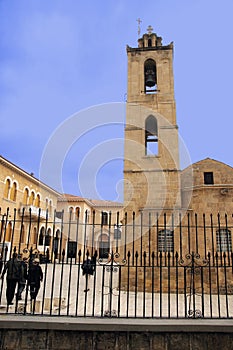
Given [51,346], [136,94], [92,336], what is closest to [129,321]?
[92,336]

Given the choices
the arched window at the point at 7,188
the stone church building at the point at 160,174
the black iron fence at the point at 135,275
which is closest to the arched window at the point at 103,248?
the black iron fence at the point at 135,275

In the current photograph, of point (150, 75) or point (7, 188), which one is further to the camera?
point (7, 188)

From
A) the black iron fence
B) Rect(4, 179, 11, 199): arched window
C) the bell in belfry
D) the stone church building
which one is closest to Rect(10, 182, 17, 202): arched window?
Rect(4, 179, 11, 199): arched window

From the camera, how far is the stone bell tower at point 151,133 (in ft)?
51.9

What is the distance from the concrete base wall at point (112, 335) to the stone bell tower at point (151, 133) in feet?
35.9

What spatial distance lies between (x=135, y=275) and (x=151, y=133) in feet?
34.3

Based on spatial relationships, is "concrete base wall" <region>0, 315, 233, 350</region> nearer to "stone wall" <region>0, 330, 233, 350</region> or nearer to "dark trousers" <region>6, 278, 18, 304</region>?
"stone wall" <region>0, 330, 233, 350</region>

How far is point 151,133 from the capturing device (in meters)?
17.4

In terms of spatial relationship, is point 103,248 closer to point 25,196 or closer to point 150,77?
point 25,196

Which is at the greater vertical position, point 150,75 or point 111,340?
point 150,75

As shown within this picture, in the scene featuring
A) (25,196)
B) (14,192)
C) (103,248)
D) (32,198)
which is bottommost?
(103,248)

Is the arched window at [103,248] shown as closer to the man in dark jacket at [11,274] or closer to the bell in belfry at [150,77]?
the man in dark jacket at [11,274]

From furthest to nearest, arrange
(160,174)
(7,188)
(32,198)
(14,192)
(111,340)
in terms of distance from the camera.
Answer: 1. (32,198)
2. (14,192)
3. (7,188)
4. (160,174)
5. (111,340)

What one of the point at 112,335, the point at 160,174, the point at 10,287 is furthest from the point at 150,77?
the point at 112,335
